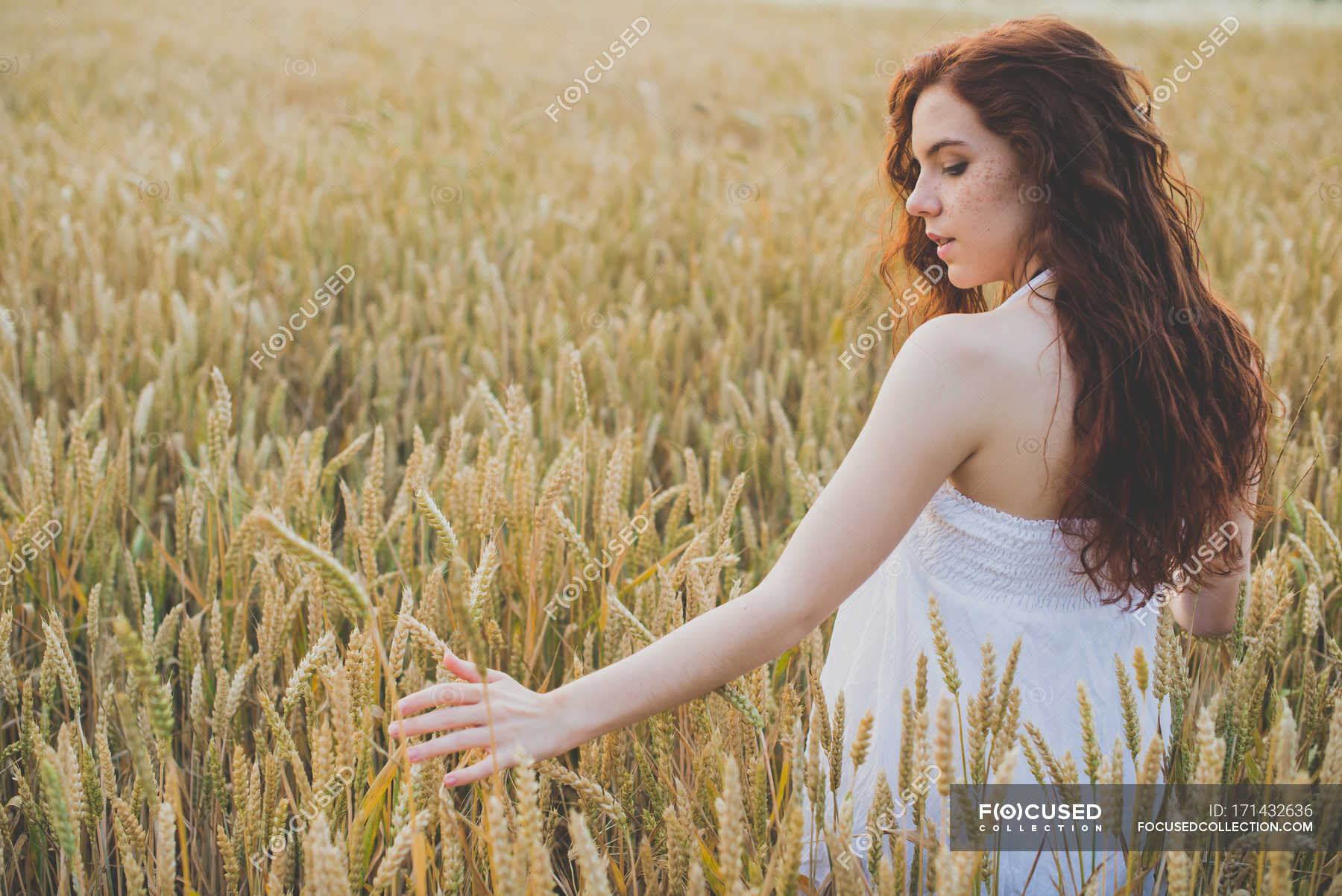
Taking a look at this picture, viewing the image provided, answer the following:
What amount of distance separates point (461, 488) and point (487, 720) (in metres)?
0.60

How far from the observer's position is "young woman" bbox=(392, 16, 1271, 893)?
943mm

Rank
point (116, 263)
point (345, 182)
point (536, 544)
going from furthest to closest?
point (345, 182) → point (116, 263) → point (536, 544)

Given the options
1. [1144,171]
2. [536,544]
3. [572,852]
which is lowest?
[572,852]

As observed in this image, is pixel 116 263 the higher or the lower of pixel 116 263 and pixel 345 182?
the lower

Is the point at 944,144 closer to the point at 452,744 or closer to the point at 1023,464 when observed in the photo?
the point at 1023,464

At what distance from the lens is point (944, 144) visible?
1.12 m

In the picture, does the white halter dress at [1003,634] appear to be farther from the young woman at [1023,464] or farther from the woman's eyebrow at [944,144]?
the woman's eyebrow at [944,144]

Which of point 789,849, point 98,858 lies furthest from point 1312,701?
point 98,858

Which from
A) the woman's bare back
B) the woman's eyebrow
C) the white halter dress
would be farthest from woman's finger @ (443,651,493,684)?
the woman's eyebrow

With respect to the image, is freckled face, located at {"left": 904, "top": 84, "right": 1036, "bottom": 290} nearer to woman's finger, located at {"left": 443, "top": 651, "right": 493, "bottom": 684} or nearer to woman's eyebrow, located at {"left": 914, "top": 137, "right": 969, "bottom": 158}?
woman's eyebrow, located at {"left": 914, "top": 137, "right": 969, "bottom": 158}

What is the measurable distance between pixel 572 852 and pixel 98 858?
0.55m

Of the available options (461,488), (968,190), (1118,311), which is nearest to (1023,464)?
(1118,311)

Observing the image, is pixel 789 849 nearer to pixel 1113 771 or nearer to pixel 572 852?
pixel 1113 771

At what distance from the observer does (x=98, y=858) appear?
112 cm
